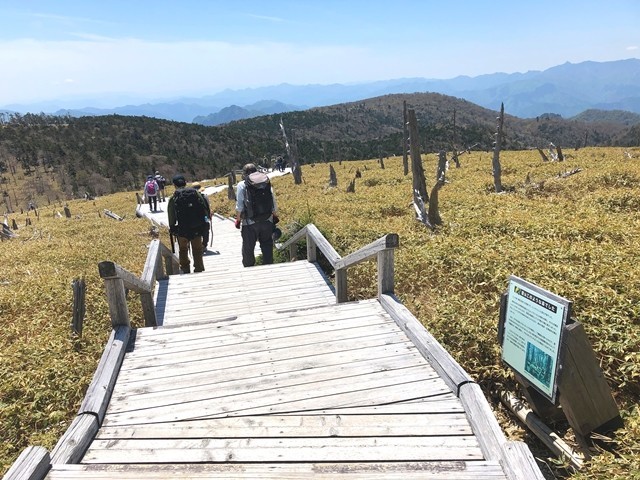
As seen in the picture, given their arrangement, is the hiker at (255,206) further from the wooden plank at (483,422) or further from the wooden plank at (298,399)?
the wooden plank at (483,422)

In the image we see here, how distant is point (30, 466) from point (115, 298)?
2.41 metres

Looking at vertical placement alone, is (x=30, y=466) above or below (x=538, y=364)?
above

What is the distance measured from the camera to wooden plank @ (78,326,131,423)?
11.9ft

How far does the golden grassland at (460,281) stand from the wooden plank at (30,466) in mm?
1940

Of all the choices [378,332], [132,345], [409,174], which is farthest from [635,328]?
[409,174]

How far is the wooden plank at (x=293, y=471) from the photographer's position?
2.80 metres

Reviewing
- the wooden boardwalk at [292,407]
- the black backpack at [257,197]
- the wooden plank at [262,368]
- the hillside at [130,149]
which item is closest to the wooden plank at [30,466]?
the wooden boardwalk at [292,407]

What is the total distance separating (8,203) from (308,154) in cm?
5785

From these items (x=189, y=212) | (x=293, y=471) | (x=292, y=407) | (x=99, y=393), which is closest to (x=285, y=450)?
(x=293, y=471)

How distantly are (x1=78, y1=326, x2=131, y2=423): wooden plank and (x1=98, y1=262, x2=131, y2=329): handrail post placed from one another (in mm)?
93

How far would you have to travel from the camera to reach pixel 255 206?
26.5 ft

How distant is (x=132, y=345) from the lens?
16.0 ft

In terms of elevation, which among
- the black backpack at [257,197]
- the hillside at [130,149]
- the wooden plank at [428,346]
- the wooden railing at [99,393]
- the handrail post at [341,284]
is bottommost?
the hillside at [130,149]

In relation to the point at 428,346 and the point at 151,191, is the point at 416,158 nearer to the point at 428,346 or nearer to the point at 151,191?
the point at 428,346
